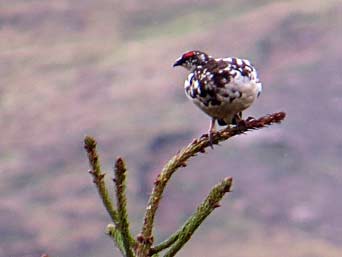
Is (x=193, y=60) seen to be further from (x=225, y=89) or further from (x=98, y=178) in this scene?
(x=98, y=178)

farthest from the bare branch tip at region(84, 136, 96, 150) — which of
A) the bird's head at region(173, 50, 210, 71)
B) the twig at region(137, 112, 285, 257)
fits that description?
the bird's head at region(173, 50, 210, 71)

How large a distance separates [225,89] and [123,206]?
266cm

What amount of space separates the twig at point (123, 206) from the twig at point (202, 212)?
7.0 inches

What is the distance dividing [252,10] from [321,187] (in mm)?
30330

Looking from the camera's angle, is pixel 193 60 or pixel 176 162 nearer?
pixel 176 162

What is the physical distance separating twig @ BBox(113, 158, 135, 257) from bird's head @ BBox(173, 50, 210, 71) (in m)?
3.00

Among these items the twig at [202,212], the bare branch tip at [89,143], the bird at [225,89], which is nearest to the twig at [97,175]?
the bare branch tip at [89,143]

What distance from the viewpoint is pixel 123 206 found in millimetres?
5812

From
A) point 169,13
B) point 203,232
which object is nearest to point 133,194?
point 203,232

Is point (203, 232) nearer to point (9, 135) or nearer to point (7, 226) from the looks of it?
point (7, 226)

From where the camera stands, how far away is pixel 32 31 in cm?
9712

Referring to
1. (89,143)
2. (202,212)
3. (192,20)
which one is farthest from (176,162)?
(192,20)

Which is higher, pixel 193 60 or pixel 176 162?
pixel 193 60

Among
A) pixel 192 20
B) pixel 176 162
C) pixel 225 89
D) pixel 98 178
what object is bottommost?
pixel 98 178
